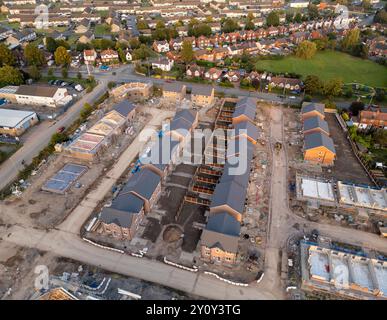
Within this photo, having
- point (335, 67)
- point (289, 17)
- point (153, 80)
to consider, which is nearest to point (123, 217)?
point (153, 80)

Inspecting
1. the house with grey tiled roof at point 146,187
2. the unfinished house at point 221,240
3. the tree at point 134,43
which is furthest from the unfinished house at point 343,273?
the tree at point 134,43

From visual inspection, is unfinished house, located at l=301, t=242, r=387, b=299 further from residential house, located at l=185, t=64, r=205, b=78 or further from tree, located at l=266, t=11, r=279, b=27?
tree, located at l=266, t=11, r=279, b=27

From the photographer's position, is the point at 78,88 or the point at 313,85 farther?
the point at 78,88

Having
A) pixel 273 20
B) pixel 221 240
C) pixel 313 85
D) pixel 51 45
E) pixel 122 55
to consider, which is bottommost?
pixel 221 240

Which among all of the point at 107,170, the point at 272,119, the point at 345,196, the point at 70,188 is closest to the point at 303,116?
the point at 272,119

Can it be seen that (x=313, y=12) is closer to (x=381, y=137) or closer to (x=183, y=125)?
(x=381, y=137)

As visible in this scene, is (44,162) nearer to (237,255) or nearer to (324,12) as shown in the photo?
(237,255)

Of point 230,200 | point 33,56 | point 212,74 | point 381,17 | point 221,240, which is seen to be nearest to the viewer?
point 221,240

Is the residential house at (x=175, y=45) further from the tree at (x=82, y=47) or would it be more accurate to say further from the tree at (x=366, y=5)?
the tree at (x=366, y=5)
